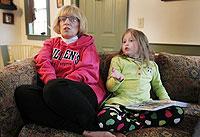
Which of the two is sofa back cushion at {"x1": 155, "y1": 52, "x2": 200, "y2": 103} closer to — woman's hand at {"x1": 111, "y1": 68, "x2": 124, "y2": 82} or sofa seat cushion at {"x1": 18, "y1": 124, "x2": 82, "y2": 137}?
woman's hand at {"x1": 111, "y1": 68, "x2": 124, "y2": 82}

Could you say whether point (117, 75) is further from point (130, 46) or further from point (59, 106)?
point (59, 106)

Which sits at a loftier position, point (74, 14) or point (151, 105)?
point (74, 14)

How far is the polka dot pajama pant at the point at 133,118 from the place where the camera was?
1239 mm

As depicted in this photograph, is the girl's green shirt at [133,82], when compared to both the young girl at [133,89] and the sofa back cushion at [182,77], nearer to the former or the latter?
the young girl at [133,89]

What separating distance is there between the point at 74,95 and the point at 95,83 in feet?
1.12

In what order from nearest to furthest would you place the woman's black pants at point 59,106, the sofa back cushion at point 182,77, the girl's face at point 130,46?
the woman's black pants at point 59,106 < the girl's face at point 130,46 < the sofa back cushion at point 182,77

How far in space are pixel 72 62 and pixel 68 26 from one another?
0.26m

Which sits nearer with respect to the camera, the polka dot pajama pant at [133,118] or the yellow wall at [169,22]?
the polka dot pajama pant at [133,118]

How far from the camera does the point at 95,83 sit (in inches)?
60.8

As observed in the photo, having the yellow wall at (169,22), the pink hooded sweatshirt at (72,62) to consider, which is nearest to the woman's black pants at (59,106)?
the pink hooded sweatshirt at (72,62)

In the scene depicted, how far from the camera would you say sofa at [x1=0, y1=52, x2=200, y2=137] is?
1233 millimetres

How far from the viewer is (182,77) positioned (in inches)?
67.6

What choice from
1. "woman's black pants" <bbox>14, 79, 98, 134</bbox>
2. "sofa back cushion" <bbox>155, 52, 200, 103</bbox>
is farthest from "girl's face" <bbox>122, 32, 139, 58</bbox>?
"woman's black pants" <bbox>14, 79, 98, 134</bbox>

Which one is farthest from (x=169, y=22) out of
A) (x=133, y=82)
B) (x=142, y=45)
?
(x=133, y=82)
